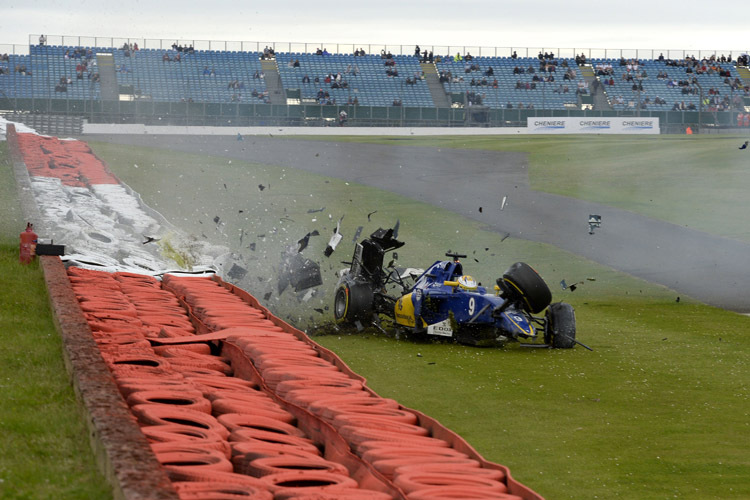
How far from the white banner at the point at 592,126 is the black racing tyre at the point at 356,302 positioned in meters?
46.8

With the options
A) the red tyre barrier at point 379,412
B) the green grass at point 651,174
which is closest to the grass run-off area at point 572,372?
the red tyre barrier at point 379,412

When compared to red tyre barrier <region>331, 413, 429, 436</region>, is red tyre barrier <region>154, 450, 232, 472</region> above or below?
above

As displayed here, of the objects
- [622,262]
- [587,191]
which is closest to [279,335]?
[622,262]

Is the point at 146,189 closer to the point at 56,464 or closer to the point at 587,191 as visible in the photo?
the point at 587,191

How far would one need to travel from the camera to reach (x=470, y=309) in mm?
13367

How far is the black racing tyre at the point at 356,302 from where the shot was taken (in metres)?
14.4

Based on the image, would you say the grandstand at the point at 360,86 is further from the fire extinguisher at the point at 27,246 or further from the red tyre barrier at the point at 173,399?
the red tyre barrier at the point at 173,399

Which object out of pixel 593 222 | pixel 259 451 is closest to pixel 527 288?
pixel 259 451

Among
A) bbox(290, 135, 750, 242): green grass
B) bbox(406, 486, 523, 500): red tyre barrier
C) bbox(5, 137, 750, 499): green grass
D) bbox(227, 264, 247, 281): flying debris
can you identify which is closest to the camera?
bbox(406, 486, 523, 500): red tyre barrier

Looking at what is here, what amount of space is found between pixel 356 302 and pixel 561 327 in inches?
121

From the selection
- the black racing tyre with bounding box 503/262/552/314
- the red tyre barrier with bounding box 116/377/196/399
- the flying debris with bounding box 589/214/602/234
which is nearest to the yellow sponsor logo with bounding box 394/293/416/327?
the black racing tyre with bounding box 503/262/552/314

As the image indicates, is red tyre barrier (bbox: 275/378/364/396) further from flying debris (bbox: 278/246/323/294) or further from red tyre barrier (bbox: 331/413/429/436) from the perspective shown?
flying debris (bbox: 278/246/323/294)

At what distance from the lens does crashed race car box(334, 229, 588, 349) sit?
13.0 metres

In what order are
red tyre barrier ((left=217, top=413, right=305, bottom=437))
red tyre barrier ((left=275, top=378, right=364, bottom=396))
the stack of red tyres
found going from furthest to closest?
1. red tyre barrier ((left=275, top=378, right=364, bottom=396))
2. red tyre barrier ((left=217, top=413, right=305, bottom=437))
3. the stack of red tyres
